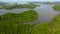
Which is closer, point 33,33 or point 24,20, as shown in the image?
point 33,33

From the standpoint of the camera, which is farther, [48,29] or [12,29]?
[48,29]

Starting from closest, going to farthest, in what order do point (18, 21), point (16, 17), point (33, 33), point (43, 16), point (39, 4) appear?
point (33, 33), point (18, 21), point (16, 17), point (43, 16), point (39, 4)

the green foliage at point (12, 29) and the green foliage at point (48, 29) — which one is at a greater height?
the green foliage at point (12, 29)

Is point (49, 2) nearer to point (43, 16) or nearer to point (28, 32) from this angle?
point (43, 16)

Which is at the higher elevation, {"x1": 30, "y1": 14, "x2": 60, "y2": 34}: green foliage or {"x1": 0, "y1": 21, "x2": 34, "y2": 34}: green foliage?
{"x1": 0, "y1": 21, "x2": 34, "y2": 34}: green foliage

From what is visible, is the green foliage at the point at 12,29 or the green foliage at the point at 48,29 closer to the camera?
the green foliage at the point at 12,29

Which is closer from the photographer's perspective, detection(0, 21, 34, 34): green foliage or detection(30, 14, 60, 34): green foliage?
detection(0, 21, 34, 34): green foliage

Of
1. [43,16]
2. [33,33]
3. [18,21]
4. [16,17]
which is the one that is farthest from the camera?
[43,16]

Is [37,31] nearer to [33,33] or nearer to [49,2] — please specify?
[33,33]

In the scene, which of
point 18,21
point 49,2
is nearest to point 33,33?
point 18,21
